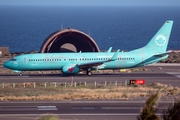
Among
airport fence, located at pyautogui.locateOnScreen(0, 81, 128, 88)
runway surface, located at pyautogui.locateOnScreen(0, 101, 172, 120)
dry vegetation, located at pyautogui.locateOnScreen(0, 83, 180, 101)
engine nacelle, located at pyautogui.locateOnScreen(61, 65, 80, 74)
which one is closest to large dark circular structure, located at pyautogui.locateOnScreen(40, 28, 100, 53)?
engine nacelle, located at pyautogui.locateOnScreen(61, 65, 80, 74)

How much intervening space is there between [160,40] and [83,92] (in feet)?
59.5

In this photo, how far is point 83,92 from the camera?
154 feet

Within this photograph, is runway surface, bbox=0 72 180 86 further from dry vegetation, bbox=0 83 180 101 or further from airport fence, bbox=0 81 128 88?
dry vegetation, bbox=0 83 180 101

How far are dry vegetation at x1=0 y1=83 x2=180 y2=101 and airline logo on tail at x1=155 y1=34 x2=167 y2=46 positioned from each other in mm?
10797

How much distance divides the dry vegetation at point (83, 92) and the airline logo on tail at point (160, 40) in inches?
425

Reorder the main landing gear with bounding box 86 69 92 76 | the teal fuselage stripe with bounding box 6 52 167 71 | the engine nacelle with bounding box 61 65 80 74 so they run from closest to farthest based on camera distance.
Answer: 1. the engine nacelle with bounding box 61 65 80 74
2. the teal fuselage stripe with bounding box 6 52 167 71
3. the main landing gear with bounding box 86 69 92 76

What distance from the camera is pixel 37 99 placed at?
1716 inches

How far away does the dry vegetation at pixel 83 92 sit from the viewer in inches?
1745

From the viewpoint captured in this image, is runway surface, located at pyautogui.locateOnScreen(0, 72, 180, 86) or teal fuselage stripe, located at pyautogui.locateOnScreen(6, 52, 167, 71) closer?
runway surface, located at pyautogui.locateOnScreen(0, 72, 180, 86)

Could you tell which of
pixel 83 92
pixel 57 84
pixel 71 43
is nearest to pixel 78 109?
pixel 83 92

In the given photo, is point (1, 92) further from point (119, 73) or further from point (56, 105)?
point (119, 73)

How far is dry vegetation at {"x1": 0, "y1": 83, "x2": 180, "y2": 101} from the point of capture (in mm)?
44312

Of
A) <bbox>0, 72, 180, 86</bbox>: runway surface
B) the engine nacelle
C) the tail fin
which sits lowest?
<bbox>0, 72, 180, 86</bbox>: runway surface

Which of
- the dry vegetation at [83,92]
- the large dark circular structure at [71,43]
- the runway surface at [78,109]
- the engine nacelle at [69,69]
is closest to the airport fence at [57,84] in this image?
the dry vegetation at [83,92]
